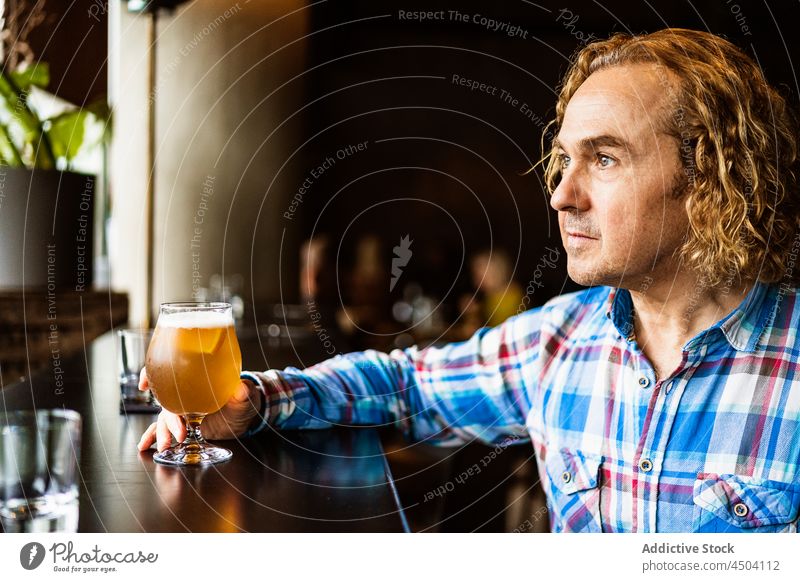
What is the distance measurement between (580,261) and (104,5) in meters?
0.64

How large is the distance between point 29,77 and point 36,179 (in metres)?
0.16

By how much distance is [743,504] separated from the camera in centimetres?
75

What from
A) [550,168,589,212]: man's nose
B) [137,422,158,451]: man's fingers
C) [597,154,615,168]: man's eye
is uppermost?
[597,154,615,168]: man's eye

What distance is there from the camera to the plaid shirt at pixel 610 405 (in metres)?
0.76

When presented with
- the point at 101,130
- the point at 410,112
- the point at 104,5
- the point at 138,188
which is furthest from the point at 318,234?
the point at 104,5

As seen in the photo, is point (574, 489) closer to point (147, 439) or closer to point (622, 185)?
point (622, 185)

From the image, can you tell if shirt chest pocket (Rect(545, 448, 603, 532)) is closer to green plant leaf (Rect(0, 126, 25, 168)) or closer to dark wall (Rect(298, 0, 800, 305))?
green plant leaf (Rect(0, 126, 25, 168))

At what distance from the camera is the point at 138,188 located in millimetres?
1662

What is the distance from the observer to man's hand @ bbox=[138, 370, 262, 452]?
27.3 inches

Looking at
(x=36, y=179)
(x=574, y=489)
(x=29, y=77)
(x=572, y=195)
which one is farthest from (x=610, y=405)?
(x=29, y=77)

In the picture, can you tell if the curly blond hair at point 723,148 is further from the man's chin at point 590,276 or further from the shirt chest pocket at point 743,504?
the shirt chest pocket at point 743,504

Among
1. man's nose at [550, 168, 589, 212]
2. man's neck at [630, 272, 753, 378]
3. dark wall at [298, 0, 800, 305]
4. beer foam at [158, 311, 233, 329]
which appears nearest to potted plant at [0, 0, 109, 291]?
beer foam at [158, 311, 233, 329]

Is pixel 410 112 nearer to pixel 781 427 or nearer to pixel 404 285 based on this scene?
pixel 404 285
